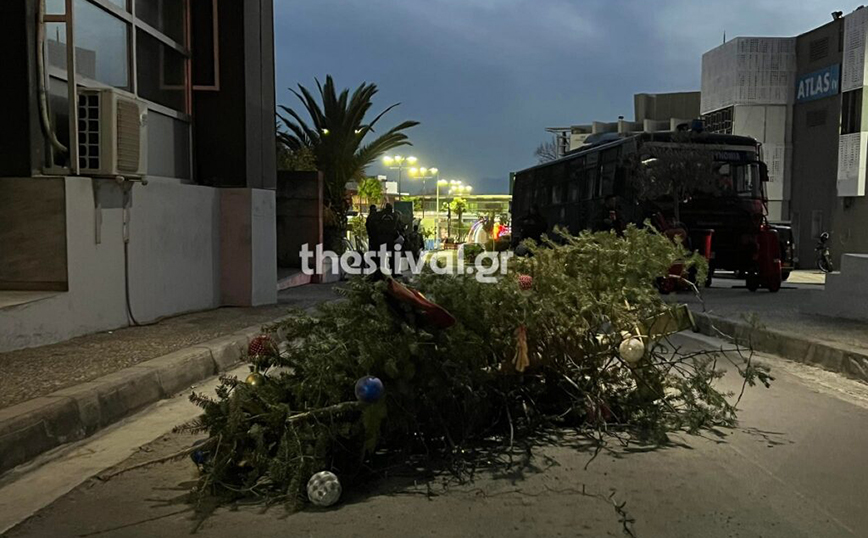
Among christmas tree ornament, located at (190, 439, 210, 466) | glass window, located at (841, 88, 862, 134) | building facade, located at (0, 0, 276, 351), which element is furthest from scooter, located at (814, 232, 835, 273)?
christmas tree ornament, located at (190, 439, 210, 466)

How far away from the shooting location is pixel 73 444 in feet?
16.9

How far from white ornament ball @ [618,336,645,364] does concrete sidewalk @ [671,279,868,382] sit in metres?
0.85

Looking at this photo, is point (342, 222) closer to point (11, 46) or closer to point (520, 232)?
point (520, 232)

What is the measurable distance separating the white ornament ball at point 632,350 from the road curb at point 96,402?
8.25 feet

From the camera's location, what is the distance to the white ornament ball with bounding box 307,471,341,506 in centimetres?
389

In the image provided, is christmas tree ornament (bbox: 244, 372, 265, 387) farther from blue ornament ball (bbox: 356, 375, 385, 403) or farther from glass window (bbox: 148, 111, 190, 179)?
glass window (bbox: 148, 111, 190, 179)

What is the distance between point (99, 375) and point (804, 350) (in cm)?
703

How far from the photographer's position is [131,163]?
8.34 meters

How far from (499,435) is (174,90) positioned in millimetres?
8528

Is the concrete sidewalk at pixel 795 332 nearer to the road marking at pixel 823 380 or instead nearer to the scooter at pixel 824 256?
the road marking at pixel 823 380

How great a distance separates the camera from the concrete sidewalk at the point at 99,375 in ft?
16.0

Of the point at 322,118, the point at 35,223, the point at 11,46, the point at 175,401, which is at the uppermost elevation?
the point at 322,118

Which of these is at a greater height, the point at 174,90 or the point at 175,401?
the point at 174,90

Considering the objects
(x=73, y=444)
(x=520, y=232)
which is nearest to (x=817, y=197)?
(x=520, y=232)
